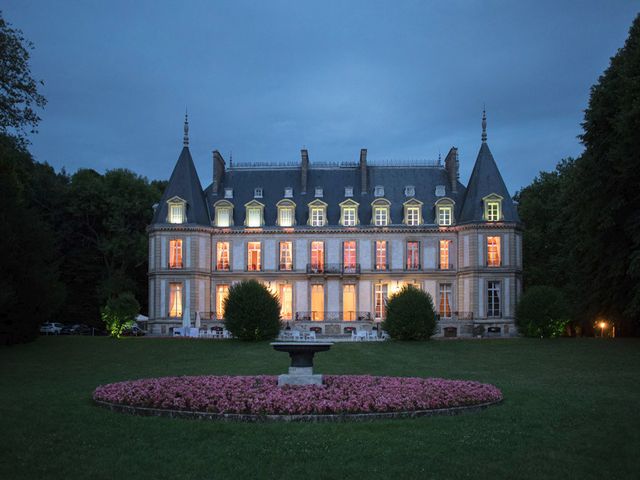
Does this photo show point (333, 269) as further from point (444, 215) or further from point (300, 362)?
point (300, 362)

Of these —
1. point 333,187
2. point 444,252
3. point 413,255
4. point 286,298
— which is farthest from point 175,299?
point 444,252

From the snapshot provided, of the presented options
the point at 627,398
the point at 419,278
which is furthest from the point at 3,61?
the point at 419,278

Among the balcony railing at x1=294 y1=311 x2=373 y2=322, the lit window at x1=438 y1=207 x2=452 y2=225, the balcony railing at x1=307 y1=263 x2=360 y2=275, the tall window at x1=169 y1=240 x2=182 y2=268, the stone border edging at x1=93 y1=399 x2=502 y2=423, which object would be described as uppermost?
the lit window at x1=438 y1=207 x2=452 y2=225

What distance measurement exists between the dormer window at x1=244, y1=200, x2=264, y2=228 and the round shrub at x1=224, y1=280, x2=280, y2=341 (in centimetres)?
1268

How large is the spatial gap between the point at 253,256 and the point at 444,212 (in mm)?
12278

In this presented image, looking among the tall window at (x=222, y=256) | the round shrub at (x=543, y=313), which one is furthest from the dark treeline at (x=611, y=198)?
the tall window at (x=222, y=256)

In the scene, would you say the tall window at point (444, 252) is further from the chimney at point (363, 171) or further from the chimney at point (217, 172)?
the chimney at point (217, 172)

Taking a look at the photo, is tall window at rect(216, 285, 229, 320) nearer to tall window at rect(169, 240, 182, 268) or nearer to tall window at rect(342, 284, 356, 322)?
tall window at rect(169, 240, 182, 268)

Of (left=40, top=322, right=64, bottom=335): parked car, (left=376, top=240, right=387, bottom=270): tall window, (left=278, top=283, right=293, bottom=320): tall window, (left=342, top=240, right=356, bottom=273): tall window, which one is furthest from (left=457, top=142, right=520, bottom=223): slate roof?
(left=40, top=322, right=64, bottom=335): parked car

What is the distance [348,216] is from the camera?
4759 centimetres

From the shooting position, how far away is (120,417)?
44.6 feet

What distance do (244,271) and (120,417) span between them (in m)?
33.7

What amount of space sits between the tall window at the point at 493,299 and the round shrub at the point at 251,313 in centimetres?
1518

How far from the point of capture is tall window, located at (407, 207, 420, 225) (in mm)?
47188
